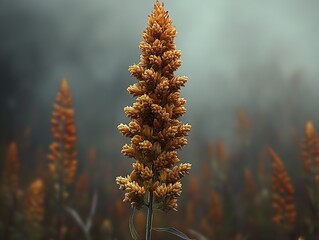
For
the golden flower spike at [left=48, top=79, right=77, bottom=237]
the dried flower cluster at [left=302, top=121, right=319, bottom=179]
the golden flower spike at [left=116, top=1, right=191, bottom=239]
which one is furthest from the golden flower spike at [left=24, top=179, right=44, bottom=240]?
the golden flower spike at [left=116, top=1, right=191, bottom=239]

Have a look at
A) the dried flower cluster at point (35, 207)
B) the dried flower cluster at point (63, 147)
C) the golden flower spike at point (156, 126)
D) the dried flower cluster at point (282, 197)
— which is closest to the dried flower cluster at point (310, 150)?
the dried flower cluster at point (282, 197)

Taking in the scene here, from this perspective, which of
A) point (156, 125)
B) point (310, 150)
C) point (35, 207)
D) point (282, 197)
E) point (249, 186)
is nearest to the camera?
point (156, 125)

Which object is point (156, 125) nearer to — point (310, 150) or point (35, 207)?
point (310, 150)

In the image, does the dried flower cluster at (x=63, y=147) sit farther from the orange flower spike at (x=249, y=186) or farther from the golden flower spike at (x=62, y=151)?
the orange flower spike at (x=249, y=186)

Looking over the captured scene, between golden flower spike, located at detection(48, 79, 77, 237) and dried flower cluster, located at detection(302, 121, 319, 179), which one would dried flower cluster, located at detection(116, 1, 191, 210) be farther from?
dried flower cluster, located at detection(302, 121, 319, 179)

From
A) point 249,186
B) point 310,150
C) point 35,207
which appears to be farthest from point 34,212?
point 249,186

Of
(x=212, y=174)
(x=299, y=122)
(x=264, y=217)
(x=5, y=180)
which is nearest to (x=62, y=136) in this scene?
(x=5, y=180)
